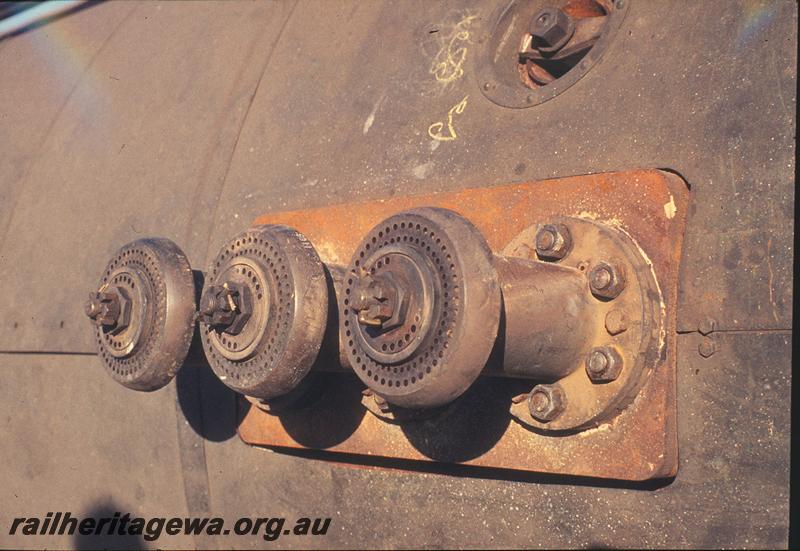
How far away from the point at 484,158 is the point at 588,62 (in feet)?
0.92

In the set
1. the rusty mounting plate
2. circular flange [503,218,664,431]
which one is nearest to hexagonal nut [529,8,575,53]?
the rusty mounting plate

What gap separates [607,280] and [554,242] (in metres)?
0.13

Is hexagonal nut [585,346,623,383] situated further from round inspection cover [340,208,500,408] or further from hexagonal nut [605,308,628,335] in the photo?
round inspection cover [340,208,500,408]

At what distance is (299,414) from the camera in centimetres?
215

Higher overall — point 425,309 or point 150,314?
point 425,309

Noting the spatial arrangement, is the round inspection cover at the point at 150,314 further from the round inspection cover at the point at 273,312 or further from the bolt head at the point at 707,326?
the bolt head at the point at 707,326

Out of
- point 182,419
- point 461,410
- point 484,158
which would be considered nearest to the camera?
point 461,410

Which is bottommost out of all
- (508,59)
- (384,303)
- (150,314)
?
(150,314)

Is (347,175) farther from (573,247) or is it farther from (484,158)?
(573,247)

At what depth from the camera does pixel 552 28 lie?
1.98 m

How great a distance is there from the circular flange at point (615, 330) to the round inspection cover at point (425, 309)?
0.92 feet

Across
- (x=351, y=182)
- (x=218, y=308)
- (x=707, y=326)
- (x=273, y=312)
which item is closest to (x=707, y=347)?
(x=707, y=326)

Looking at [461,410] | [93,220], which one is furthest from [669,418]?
[93,220]

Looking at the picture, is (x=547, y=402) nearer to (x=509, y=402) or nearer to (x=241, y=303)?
(x=509, y=402)
